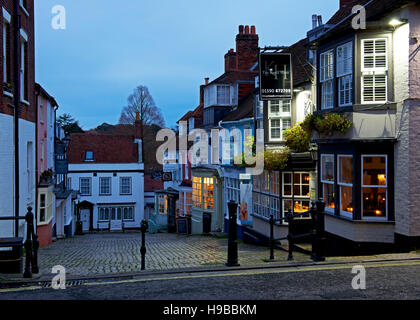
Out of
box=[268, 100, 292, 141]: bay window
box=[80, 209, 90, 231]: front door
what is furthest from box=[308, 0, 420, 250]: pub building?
box=[80, 209, 90, 231]: front door

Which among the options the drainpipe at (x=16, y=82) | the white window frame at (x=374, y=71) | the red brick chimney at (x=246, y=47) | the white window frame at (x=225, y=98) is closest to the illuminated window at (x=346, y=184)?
the white window frame at (x=374, y=71)

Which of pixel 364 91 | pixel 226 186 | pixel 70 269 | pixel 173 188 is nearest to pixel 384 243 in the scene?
pixel 364 91

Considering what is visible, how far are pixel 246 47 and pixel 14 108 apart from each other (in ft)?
55.4

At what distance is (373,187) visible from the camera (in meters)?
12.2

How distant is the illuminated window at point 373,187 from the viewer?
1214 cm

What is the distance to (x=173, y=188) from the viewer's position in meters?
36.1

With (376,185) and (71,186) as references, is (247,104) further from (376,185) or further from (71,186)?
(71,186)

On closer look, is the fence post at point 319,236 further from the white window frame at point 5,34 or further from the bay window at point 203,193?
the bay window at point 203,193

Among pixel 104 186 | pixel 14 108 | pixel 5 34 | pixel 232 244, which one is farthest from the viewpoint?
pixel 104 186

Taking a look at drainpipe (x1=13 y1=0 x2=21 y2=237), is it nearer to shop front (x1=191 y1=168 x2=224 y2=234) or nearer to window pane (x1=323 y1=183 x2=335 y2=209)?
window pane (x1=323 y1=183 x2=335 y2=209)

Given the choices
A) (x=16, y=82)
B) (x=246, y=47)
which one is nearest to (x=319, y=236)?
(x=16, y=82)

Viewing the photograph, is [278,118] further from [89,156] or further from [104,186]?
[89,156]

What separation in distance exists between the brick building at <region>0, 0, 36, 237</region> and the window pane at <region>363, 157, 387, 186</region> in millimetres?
9252

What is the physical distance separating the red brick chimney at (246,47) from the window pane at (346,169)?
51.8 ft
